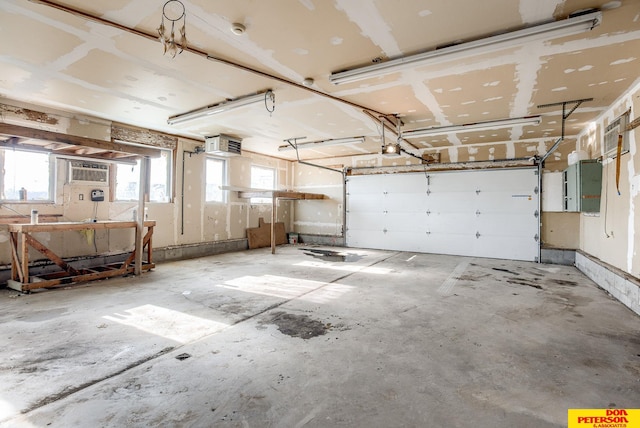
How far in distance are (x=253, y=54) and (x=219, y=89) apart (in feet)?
3.88

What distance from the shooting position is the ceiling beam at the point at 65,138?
3545 millimetres

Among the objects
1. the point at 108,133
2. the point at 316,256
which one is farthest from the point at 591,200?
the point at 108,133

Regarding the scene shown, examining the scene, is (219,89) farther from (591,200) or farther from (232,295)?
(591,200)

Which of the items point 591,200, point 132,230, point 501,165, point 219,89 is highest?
point 219,89

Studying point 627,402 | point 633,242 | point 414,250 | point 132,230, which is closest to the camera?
point 627,402

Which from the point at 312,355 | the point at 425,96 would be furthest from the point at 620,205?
the point at 312,355

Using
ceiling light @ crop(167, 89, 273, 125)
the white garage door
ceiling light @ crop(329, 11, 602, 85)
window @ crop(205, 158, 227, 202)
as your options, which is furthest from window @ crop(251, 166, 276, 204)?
ceiling light @ crop(329, 11, 602, 85)

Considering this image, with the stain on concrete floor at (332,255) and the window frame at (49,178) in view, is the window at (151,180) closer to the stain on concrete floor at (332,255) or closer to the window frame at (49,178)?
the window frame at (49,178)

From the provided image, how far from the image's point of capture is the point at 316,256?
737 centimetres

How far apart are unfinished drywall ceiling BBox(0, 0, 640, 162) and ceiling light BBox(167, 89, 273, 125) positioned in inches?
3.9

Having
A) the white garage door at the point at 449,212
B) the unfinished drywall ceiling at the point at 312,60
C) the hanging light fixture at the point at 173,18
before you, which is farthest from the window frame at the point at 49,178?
the white garage door at the point at 449,212

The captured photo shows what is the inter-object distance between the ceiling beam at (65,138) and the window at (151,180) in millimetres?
1060

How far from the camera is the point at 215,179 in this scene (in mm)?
7805

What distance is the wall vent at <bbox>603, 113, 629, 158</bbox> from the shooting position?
4.06 meters
